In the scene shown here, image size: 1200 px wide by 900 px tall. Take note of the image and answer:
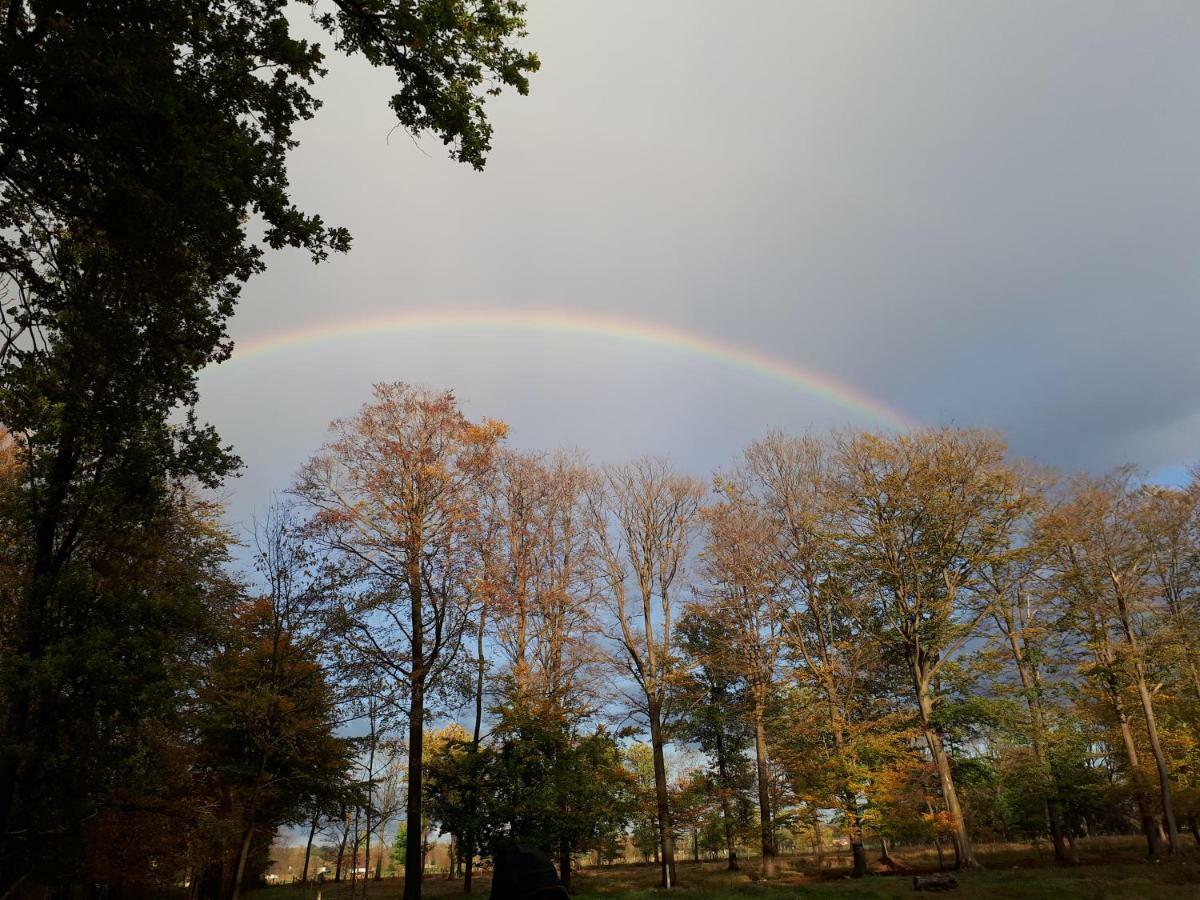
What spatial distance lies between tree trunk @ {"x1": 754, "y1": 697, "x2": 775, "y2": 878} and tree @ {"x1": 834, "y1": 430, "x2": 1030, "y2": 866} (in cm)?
587

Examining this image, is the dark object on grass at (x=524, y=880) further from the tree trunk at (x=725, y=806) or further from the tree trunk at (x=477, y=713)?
the tree trunk at (x=725, y=806)

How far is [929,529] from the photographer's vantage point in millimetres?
24781

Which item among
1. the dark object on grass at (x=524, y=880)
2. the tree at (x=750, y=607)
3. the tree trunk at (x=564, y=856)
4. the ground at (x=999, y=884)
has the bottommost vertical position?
the ground at (x=999, y=884)

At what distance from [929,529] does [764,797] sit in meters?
12.0

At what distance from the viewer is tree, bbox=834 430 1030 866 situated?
24.1 metres

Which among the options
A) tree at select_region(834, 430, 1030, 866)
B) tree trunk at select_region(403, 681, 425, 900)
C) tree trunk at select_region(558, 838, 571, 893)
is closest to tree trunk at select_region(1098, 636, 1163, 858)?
tree at select_region(834, 430, 1030, 866)

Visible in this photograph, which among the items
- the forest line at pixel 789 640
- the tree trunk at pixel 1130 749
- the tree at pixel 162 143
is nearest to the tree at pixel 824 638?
the forest line at pixel 789 640

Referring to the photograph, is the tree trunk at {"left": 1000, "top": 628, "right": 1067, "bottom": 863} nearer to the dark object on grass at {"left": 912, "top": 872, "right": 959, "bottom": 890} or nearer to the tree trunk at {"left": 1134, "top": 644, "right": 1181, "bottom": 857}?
the tree trunk at {"left": 1134, "top": 644, "right": 1181, "bottom": 857}

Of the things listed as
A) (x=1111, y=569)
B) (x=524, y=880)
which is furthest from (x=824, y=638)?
(x=524, y=880)

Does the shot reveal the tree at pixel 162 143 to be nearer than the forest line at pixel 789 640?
Yes

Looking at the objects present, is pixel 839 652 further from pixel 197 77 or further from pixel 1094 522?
pixel 197 77

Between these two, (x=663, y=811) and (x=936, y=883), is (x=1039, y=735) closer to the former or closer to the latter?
(x=936, y=883)

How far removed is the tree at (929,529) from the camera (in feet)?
79.2

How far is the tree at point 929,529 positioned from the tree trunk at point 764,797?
5.87 metres
